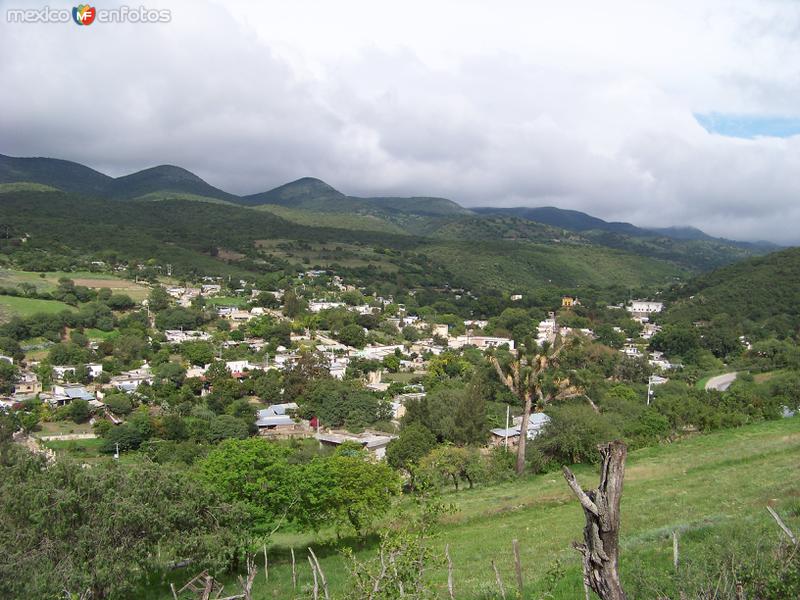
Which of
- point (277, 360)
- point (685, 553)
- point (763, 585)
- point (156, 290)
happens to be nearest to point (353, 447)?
point (685, 553)

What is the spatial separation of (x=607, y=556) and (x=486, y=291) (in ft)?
340

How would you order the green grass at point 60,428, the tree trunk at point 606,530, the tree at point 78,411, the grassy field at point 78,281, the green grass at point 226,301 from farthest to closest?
the green grass at point 226,301
the grassy field at point 78,281
the tree at point 78,411
the green grass at point 60,428
the tree trunk at point 606,530

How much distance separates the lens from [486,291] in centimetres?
10612

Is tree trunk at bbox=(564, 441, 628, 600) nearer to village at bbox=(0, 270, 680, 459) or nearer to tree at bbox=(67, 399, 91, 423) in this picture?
village at bbox=(0, 270, 680, 459)

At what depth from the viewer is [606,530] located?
11.7ft

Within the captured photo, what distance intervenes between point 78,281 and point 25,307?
1410cm

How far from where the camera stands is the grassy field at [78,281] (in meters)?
65.4

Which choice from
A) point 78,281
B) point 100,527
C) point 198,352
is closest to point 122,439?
point 198,352

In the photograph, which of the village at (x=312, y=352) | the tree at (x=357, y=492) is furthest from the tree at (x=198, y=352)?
the tree at (x=357, y=492)

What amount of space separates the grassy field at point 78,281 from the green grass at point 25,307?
527 centimetres

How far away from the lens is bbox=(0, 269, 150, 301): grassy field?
6538cm

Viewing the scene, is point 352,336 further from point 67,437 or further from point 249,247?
point 249,247

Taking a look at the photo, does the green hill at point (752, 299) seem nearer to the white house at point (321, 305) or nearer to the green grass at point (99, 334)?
the white house at point (321, 305)

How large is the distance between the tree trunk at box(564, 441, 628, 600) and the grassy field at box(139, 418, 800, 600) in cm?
215
